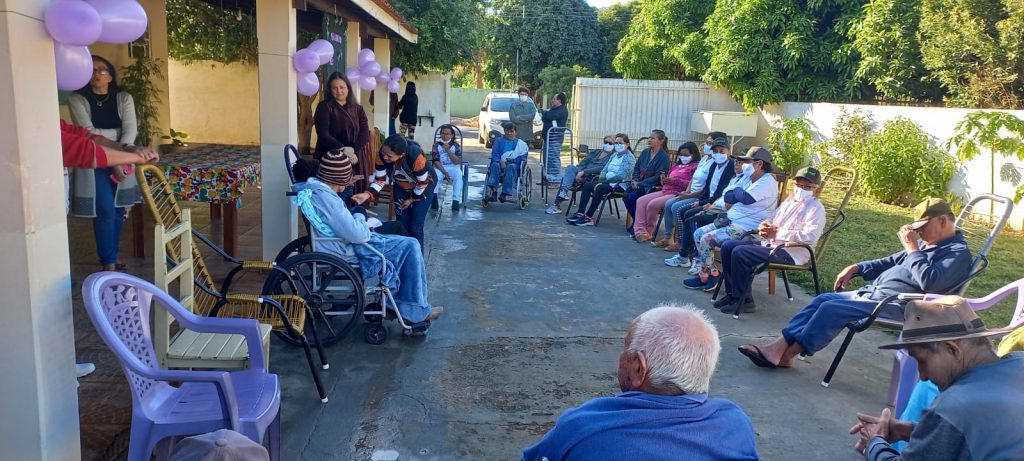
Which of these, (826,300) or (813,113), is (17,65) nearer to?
(826,300)

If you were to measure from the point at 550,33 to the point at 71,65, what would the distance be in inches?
1181

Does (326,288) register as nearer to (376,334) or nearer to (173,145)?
(376,334)

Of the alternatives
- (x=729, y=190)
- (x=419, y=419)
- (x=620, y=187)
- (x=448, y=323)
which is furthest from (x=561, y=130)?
(x=419, y=419)

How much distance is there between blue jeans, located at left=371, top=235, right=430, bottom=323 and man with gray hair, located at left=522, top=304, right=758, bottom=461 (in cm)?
286

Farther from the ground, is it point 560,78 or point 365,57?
point 560,78

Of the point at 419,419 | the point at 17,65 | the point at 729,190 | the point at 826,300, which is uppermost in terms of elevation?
the point at 17,65

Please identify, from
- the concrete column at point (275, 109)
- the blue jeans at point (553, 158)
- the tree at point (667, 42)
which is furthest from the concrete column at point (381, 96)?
the tree at point (667, 42)

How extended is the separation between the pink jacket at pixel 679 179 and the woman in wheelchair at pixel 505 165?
246 centimetres

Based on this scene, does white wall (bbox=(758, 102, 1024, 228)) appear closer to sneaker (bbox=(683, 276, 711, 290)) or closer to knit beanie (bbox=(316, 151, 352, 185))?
sneaker (bbox=(683, 276, 711, 290))

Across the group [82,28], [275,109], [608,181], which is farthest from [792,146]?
[82,28]

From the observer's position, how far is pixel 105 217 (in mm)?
5309

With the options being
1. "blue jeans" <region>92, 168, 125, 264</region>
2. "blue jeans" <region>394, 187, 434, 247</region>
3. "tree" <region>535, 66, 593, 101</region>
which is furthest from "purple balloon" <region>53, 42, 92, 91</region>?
"tree" <region>535, 66, 593, 101</region>

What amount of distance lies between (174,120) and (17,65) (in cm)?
1313

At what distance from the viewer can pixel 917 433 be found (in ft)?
7.17
